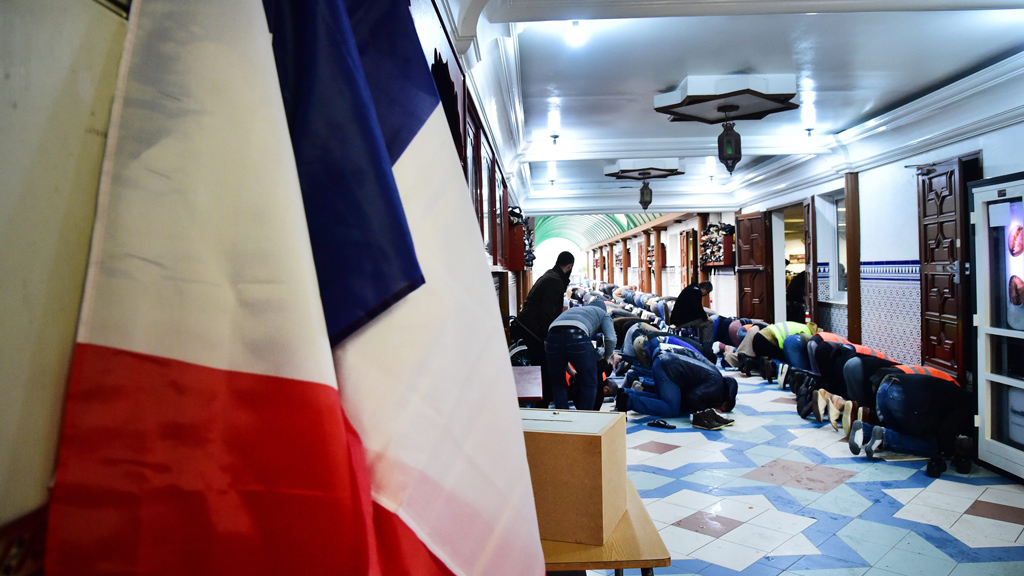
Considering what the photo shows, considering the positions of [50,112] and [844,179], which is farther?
[844,179]

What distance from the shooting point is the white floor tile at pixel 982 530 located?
10.2 feet

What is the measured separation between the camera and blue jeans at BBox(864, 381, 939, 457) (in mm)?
4312

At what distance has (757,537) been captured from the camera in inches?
124

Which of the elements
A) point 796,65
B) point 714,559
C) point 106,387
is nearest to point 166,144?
point 106,387

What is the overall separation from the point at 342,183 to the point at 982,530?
4085mm

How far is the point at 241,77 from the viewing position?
1.88 feet

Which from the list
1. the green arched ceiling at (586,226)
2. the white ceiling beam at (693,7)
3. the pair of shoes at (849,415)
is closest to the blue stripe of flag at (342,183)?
the white ceiling beam at (693,7)

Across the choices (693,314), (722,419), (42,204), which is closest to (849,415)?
(722,419)

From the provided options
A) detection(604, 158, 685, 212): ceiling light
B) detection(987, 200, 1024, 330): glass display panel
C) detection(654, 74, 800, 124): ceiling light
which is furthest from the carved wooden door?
detection(987, 200, 1024, 330): glass display panel

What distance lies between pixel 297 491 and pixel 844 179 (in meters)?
9.05

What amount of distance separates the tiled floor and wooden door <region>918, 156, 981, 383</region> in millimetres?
1649

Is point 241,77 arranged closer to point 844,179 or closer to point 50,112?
point 50,112

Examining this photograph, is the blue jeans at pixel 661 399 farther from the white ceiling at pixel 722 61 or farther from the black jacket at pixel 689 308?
the black jacket at pixel 689 308

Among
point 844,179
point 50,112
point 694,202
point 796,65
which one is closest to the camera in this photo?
point 50,112
